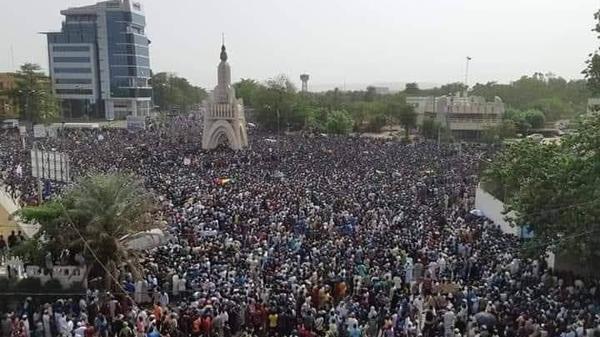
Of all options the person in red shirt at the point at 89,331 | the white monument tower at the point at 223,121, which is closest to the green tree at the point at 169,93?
the white monument tower at the point at 223,121

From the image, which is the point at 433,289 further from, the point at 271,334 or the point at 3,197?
the point at 3,197

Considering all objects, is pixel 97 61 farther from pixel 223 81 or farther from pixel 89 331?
pixel 89 331

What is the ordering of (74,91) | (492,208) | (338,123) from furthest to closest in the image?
(74,91) → (338,123) → (492,208)

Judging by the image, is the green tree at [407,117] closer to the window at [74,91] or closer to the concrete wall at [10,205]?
the concrete wall at [10,205]

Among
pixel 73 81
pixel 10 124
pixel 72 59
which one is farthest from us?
pixel 73 81

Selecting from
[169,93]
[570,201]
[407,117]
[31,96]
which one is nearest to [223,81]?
[407,117]

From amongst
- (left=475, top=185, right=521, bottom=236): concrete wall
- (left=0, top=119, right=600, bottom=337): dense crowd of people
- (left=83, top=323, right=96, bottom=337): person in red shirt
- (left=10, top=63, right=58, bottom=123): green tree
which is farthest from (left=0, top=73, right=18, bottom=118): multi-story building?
(left=83, top=323, right=96, bottom=337): person in red shirt

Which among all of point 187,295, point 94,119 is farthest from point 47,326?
point 94,119
